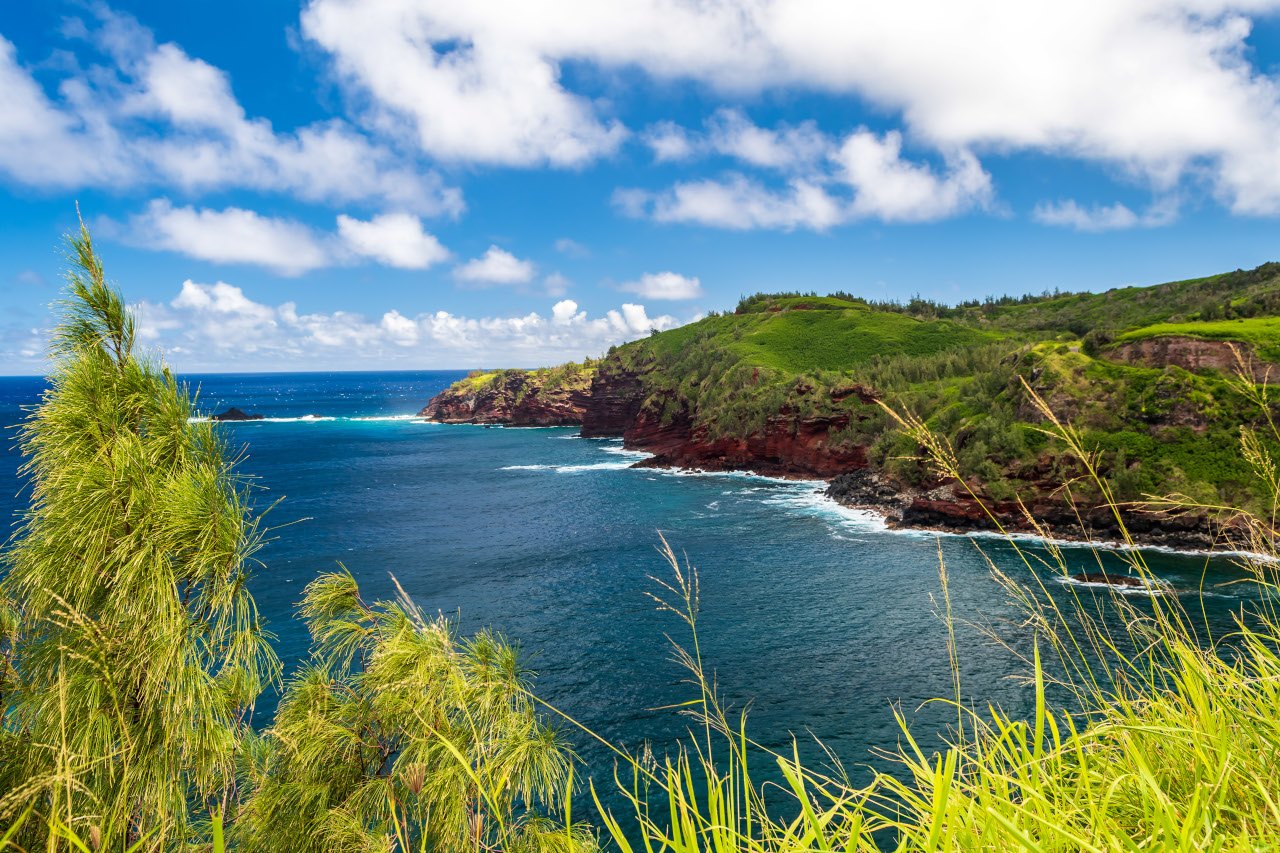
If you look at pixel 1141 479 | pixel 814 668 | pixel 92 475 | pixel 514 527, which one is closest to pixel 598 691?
pixel 814 668

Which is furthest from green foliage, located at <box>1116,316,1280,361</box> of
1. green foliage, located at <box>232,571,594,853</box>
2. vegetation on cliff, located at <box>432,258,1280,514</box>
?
green foliage, located at <box>232,571,594,853</box>

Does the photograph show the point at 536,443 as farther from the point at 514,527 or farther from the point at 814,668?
the point at 814,668

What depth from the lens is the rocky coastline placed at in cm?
3803

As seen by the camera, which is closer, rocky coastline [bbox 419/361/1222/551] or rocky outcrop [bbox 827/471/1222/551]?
rocky outcrop [bbox 827/471/1222/551]

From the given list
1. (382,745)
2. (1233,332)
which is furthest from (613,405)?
(382,745)

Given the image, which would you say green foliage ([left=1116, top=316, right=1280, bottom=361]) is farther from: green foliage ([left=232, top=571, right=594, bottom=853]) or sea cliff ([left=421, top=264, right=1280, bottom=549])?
green foliage ([left=232, top=571, right=594, bottom=853])

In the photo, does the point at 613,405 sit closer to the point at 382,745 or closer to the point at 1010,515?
the point at 1010,515

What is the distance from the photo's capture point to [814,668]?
82.6 ft

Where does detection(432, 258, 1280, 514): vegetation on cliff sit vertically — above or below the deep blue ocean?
above

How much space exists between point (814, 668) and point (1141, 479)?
2763 cm

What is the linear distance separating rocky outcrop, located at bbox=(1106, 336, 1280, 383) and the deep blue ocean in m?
15.1

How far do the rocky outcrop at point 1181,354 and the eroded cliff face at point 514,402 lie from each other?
92277 millimetres

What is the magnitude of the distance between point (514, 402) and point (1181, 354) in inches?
4647

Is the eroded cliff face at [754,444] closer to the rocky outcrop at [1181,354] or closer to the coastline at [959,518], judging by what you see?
the coastline at [959,518]
